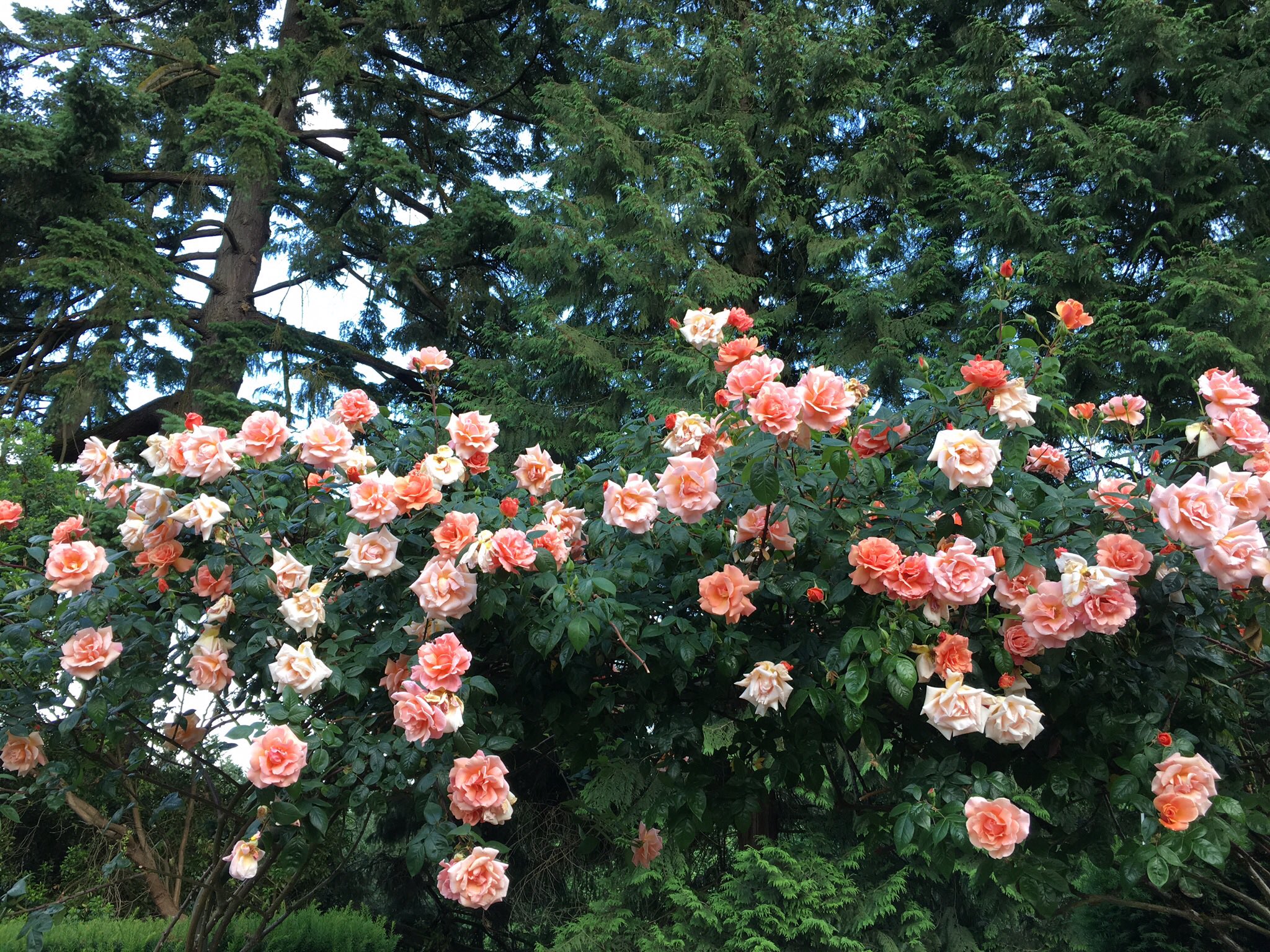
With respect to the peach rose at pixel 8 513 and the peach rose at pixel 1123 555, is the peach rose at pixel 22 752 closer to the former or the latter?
the peach rose at pixel 8 513

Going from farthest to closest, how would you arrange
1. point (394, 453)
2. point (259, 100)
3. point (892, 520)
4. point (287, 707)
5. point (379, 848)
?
point (259, 100) → point (379, 848) → point (394, 453) → point (892, 520) → point (287, 707)

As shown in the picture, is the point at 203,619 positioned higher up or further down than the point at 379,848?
higher up

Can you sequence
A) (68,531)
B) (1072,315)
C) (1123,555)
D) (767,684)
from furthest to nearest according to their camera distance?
(68,531), (1072,315), (767,684), (1123,555)

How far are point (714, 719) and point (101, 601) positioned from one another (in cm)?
149

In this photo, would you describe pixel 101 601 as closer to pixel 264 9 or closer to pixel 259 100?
pixel 259 100

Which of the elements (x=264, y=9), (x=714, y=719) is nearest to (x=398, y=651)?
(x=714, y=719)

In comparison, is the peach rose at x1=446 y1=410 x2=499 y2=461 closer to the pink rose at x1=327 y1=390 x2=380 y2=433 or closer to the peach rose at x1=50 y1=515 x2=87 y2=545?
the pink rose at x1=327 y1=390 x2=380 y2=433

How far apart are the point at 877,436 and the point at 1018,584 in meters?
0.42

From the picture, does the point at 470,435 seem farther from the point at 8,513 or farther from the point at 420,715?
the point at 8,513

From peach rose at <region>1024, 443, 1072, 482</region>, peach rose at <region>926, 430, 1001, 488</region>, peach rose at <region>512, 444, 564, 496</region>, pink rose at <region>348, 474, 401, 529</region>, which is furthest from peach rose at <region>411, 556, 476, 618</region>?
peach rose at <region>1024, 443, 1072, 482</region>

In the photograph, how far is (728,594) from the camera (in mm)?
1854

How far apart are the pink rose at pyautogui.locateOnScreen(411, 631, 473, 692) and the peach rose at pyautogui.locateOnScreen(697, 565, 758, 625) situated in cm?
51

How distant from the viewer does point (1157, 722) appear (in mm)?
1838

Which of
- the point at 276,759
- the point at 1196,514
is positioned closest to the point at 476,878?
the point at 276,759
